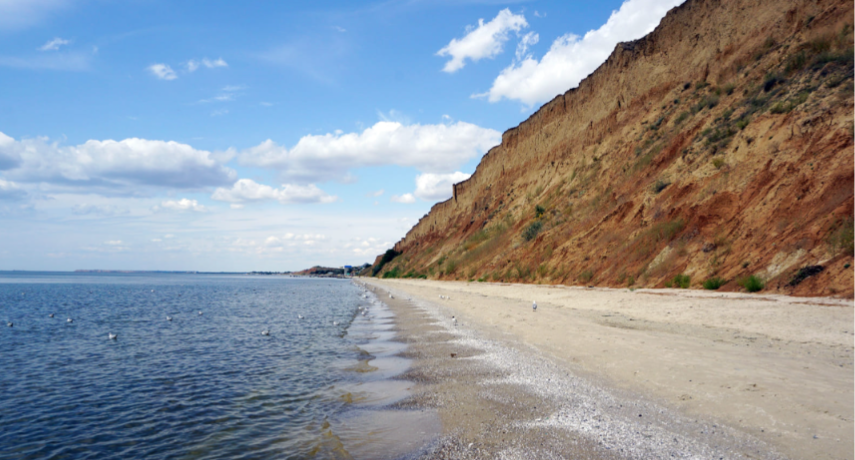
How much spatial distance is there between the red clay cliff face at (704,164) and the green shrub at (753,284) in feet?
1.18

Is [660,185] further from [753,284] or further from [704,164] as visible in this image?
[753,284]

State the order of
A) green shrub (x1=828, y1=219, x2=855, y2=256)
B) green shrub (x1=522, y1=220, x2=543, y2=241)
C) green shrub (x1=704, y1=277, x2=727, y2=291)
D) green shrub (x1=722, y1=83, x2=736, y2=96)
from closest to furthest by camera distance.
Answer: green shrub (x1=828, y1=219, x2=855, y2=256) → green shrub (x1=704, y1=277, x2=727, y2=291) → green shrub (x1=722, y1=83, x2=736, y2=96) → green shrub (x1=522, y1=220, x2=543, y2=241)

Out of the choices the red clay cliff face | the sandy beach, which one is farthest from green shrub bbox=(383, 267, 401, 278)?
the sandy beach

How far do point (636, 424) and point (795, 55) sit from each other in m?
31.8

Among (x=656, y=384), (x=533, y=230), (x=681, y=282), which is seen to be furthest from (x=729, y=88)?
(x=656, y=384)

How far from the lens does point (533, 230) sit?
1716 inches

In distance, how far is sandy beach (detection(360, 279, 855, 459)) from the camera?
543 centimetres

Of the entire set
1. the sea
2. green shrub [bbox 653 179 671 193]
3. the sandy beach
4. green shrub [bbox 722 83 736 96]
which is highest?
green shrub [bbox 722 83 736 96]

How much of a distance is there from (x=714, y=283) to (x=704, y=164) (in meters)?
11.1

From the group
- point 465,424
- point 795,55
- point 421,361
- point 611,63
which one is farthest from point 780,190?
point 611,63

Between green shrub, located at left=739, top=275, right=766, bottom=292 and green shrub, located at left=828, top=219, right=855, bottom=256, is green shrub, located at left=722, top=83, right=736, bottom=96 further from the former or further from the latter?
green shrub, located at left=739, top=275, right=766, bottom=292

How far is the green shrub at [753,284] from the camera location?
54.4ft

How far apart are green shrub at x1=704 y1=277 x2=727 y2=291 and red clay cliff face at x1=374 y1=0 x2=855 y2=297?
0.53ft

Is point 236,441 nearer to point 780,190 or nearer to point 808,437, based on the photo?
point 808,437
